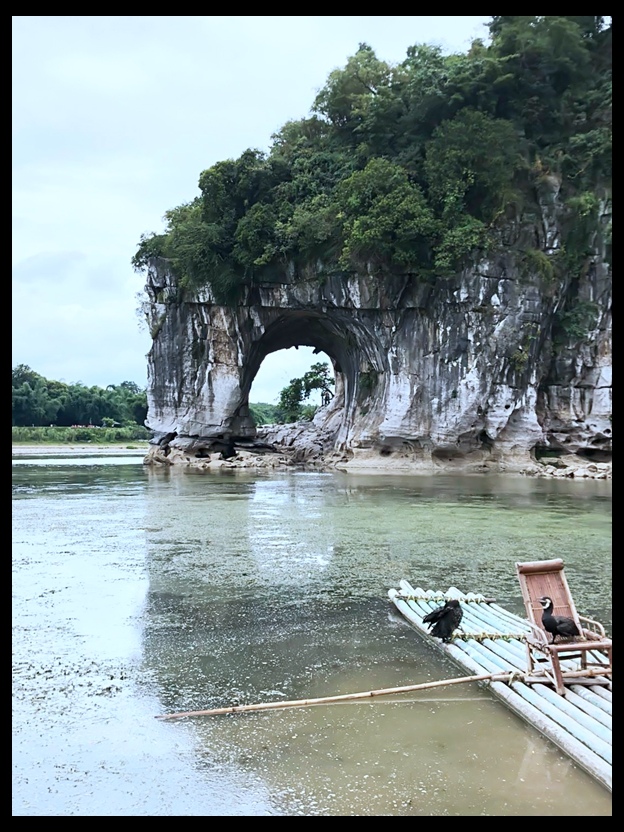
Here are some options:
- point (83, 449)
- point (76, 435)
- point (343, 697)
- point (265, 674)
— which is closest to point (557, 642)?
point (343, 697)

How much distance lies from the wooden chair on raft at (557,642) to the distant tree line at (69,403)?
1644 inches

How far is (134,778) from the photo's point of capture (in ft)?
9.45

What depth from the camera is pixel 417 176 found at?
20703mm

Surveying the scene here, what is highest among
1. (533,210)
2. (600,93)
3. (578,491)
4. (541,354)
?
(600,93)

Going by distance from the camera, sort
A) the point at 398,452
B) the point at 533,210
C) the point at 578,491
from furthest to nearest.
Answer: the point at 398,452 < the point at 533,210 < the point at 578,491

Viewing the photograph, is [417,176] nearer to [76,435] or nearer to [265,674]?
[265,674]

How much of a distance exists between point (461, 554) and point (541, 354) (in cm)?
1539

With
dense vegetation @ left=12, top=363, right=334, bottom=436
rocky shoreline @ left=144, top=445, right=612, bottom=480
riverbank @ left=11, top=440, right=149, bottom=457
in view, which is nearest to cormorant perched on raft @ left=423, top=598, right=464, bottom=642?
rocky shoreline @ left=144, top=445, right=612, bottom=480

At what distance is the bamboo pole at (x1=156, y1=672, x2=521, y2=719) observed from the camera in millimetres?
3473

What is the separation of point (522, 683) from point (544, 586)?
583 millimetres

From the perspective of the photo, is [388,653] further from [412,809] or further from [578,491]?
[578,491]

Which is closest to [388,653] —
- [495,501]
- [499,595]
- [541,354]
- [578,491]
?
[499,595]

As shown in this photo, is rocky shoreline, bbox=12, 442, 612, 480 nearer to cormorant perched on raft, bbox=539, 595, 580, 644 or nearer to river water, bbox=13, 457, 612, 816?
river water, bbox=13, 457, 612, 816

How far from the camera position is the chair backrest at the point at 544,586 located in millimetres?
3979
